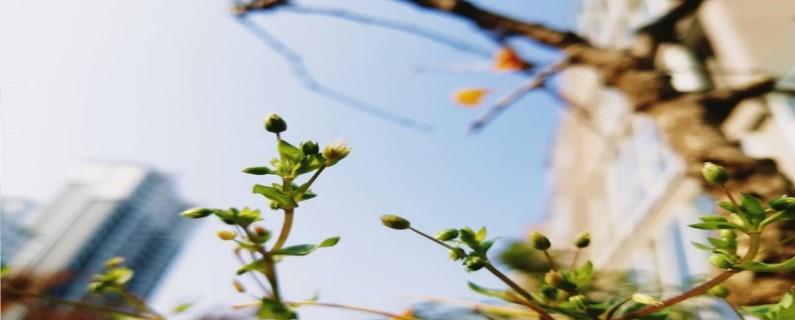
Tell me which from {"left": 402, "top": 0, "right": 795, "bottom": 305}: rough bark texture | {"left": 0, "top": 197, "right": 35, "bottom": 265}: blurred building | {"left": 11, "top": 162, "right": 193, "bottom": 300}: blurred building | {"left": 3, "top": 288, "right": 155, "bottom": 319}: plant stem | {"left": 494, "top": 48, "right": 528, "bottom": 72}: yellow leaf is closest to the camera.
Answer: {"left": 3, "top": 288, "right": 155, "bottom": 319}: plant stem

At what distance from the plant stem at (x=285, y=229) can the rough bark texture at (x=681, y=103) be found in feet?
1.75

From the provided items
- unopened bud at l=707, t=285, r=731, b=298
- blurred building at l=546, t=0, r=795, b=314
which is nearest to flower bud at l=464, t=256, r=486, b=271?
unopened bud at l=707, t=285, r=731, b=298

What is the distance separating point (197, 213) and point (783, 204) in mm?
524

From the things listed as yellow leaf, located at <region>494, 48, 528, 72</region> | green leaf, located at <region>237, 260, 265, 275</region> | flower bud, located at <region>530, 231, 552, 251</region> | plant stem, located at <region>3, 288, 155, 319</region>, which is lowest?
plant stem, located at <region>3, 288, 155, 319</region>

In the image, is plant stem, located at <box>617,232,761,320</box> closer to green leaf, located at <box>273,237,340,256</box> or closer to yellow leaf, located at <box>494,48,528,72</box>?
green leaf, located at <box>273,237,340,256</box>

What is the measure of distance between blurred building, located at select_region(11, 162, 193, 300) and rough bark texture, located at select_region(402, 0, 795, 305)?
→ 169ft

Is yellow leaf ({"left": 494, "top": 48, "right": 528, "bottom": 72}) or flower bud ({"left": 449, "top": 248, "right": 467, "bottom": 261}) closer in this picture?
flower bud ({"left": 449, "top": 248, "right": 467, "bottom": 261})

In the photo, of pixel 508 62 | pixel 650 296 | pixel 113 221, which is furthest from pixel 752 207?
pixel 113 221

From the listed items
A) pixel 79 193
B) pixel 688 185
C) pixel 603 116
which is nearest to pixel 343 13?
pixel 688 185

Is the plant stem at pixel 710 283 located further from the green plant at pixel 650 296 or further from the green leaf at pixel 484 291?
the green leaf at pixel 484 291

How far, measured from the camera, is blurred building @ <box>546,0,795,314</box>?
94.2 inches

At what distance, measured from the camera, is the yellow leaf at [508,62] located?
1717 mm

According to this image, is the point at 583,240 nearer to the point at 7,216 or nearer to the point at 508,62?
the point at 508,62

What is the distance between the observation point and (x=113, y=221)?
51375 millimetres
